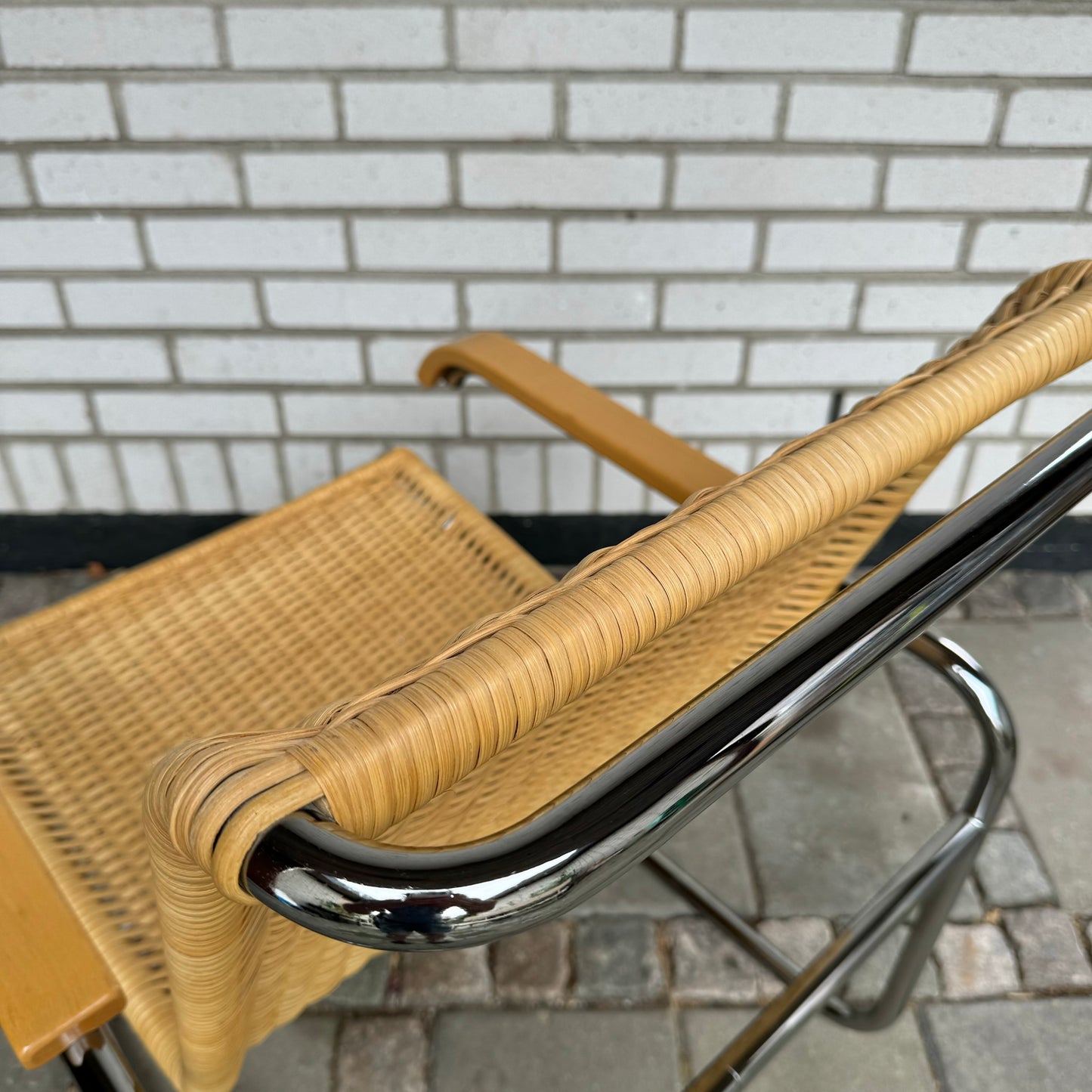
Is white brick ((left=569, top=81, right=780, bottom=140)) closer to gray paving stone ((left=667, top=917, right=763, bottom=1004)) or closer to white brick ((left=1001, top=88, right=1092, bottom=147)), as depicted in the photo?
white brick ((left=1001, top=88, right=1092, bottom=147))

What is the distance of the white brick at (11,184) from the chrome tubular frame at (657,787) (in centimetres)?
169

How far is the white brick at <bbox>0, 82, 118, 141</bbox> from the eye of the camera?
151cm

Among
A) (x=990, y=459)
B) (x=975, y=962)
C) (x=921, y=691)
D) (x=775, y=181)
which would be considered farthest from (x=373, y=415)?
(x=975, y=962)

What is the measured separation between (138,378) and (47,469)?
1.10ft

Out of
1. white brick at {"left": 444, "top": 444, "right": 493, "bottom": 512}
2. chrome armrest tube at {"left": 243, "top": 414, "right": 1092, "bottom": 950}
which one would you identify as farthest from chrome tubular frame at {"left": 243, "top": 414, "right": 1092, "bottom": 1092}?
white brick at {"left": 444, "top": 444, "right": 493, "bottom": 512}

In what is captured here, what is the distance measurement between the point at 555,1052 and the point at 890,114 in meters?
1.61

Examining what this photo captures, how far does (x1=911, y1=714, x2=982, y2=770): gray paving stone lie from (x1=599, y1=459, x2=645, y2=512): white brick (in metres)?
0.73

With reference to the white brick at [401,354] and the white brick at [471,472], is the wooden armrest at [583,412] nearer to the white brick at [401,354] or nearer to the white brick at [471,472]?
the white brick at [401,354]

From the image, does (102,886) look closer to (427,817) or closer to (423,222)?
(427,817)

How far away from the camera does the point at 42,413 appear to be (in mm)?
Answer: 1869

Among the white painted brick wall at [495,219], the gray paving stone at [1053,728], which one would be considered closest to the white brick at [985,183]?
the white painted brick wall at [495,219]

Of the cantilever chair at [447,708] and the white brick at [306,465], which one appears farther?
the white brick at [306,465]

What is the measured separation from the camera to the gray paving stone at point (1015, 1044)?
1175 mm

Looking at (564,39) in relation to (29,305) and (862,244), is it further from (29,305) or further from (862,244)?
(29,305)
